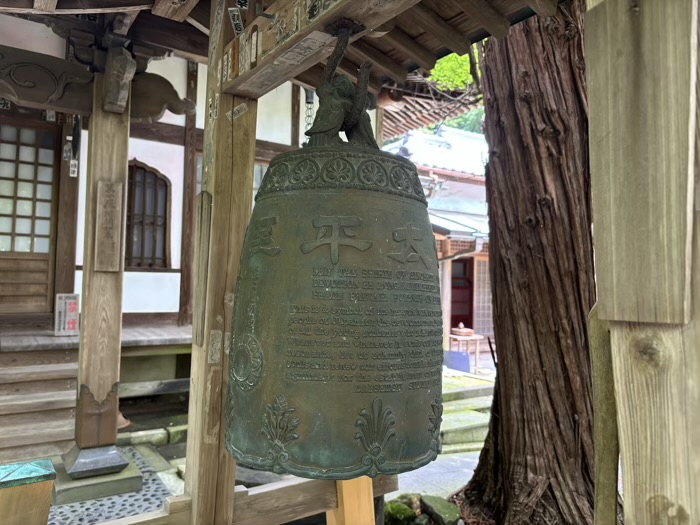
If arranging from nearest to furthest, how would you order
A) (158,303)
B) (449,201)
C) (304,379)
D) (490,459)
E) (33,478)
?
(304,379), (33,478), (490,459), (158,303), (449,201)

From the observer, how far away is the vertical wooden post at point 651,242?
85cm

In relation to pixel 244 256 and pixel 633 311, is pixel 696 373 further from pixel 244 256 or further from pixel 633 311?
pixel 244 256

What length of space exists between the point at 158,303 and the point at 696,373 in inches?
245

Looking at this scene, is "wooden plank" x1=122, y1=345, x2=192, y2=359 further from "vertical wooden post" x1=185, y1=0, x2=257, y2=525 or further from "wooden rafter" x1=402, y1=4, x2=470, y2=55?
"wooden rafter" x1=402, y1=4, x2=470, y2=55

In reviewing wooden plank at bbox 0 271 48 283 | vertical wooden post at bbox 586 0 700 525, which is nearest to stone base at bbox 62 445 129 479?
wooden plank at bbox 0 271 48 283

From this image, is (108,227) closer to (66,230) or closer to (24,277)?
(66,230)

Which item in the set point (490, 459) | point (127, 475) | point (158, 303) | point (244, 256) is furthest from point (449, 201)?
point (244, 256)

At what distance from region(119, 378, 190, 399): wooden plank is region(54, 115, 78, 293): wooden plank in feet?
A: 4.75

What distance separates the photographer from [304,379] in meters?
1.62

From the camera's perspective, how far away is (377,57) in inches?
110

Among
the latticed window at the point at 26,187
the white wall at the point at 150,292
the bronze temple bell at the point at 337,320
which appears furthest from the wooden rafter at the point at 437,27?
the latticed window at the point at 26,187

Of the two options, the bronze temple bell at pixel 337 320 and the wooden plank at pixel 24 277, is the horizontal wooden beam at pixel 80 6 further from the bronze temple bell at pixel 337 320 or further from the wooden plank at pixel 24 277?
the wooden plank at pixel 24 277

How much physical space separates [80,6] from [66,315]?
3.33m

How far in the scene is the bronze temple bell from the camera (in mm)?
1593
